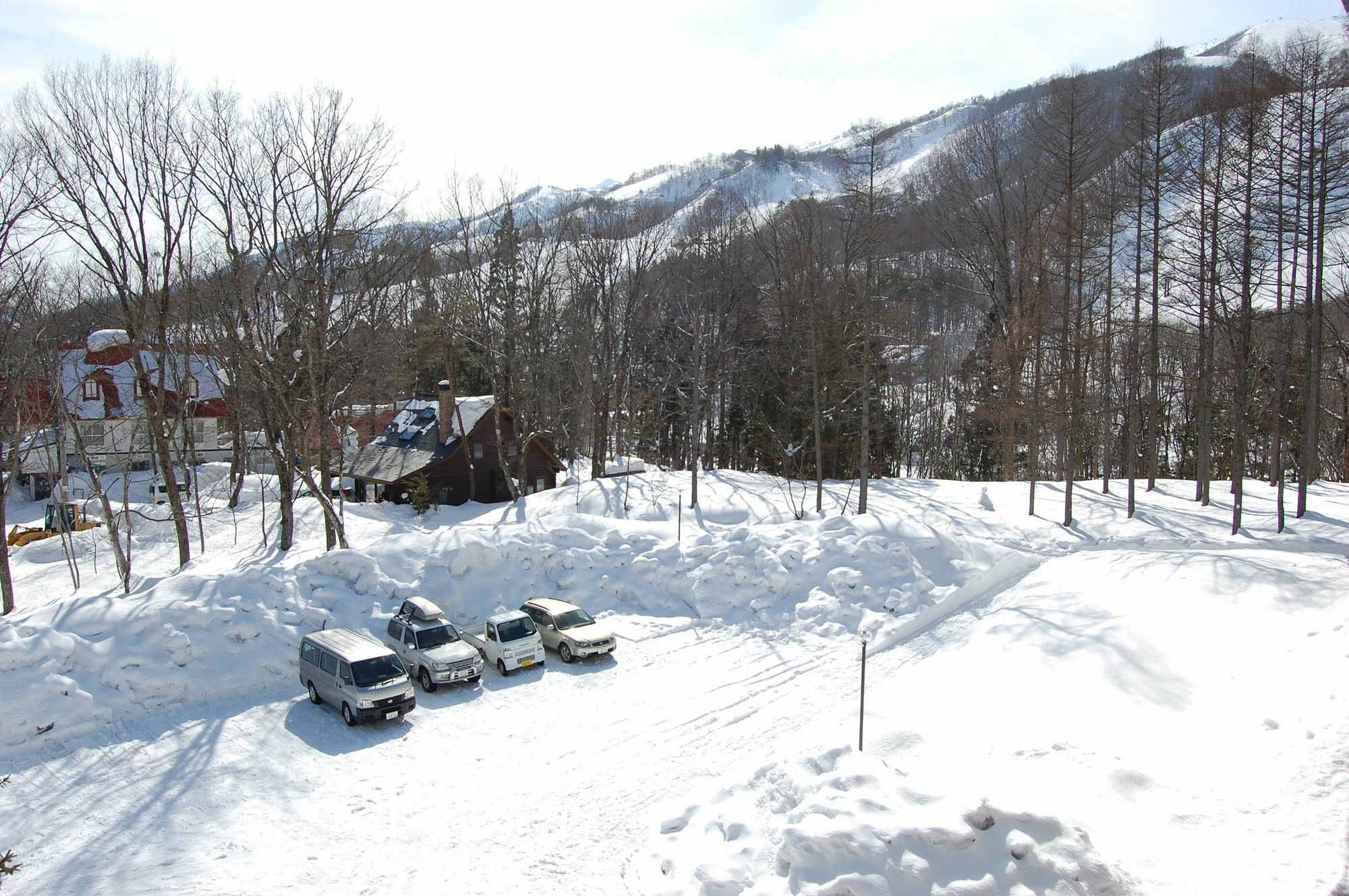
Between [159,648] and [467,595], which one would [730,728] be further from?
[159,648]

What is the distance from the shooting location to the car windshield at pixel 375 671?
1326cm

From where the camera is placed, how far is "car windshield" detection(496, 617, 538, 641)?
51.7 feet

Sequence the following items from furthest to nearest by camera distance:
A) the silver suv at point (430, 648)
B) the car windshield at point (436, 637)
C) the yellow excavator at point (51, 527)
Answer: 1. the yellow excavator at point (51, 527)
2. the car windshield at point (436, 637)
3. the silver suv at point (430, 648)

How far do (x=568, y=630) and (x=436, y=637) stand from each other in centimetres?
277

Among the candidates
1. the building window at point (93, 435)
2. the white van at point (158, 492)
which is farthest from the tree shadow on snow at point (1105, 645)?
the building window at point (93, 435)

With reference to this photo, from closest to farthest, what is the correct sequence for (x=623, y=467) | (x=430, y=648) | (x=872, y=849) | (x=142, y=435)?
1. (x=872, y=849)
2. (x=430, y=648)
3. (x=623, y=467)
4. (x=142, y=435)

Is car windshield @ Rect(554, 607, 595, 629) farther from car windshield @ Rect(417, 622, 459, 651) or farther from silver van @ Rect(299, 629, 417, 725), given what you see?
silver van @ Rect(299, 629, 417, 725)

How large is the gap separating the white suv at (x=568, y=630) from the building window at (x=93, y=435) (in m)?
39.1

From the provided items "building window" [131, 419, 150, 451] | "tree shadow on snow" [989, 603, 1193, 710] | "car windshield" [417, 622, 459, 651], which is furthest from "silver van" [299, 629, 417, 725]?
"building window" [131, 419, 150, 451]

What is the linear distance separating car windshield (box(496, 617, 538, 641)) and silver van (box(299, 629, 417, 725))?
217 centimetres

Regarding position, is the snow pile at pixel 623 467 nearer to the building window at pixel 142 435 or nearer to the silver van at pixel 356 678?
the building window at pixel 142 435

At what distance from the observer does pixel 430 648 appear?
49.8 ft

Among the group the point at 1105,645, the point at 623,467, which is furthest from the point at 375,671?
the point at 623,467

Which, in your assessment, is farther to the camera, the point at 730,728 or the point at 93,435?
the point at 93,435
